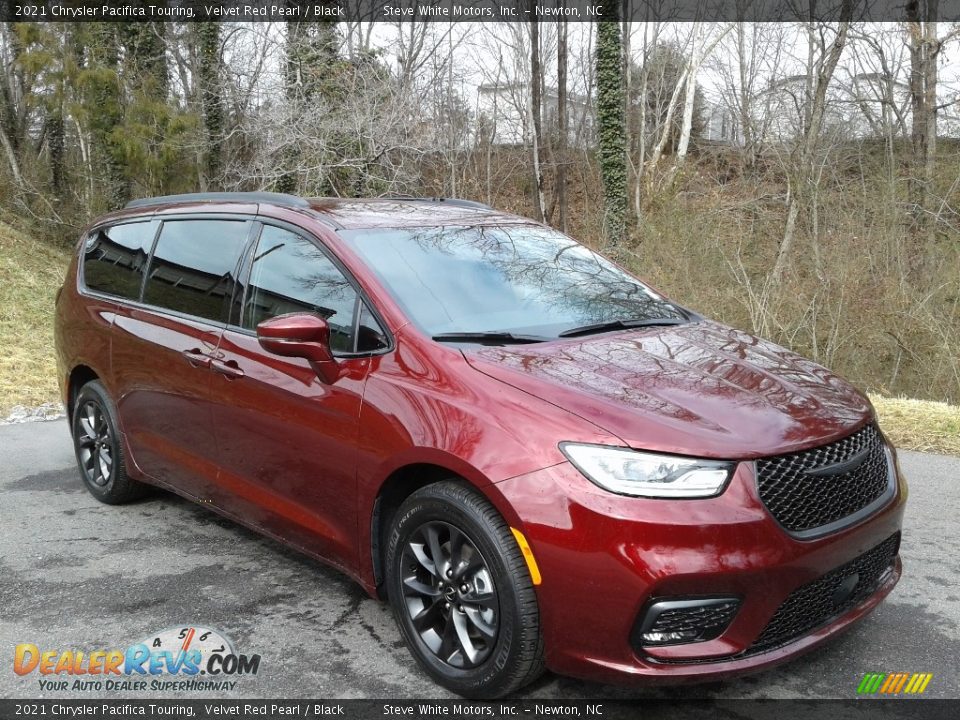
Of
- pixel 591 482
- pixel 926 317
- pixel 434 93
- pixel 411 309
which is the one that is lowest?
pixel 926 317

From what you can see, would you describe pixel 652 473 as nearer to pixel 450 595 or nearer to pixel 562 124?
pixel 450 595

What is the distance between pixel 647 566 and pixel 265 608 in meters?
1.96

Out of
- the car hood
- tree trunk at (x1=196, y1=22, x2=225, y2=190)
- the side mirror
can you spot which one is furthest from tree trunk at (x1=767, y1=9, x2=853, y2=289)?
the side mirror

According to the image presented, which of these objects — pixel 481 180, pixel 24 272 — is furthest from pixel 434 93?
pixel 24 272

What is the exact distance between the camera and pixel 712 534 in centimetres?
268

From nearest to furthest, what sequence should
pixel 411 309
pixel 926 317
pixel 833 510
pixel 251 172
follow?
pixel 833 510 < pixel 411 309 < pixel 926 317 < pixel 251 172

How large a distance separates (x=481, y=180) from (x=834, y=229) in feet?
46.1

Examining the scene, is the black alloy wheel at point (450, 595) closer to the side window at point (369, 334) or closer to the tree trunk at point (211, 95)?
→ the side window at point (369, 334)

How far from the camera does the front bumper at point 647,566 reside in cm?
267

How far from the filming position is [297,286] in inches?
154

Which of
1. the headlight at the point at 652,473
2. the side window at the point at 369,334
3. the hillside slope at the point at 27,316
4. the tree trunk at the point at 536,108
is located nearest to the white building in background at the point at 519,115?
the tree trunk at the point at 536,108

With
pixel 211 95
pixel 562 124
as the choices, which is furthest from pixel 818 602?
pixel 562 124

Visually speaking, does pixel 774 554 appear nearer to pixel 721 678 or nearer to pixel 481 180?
pixel 721 678

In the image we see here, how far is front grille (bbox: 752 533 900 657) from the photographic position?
2826 mm
